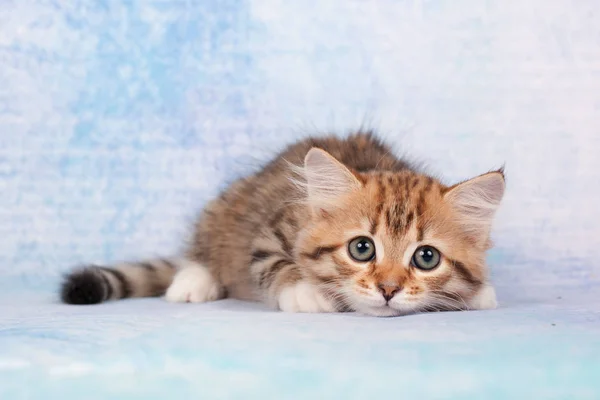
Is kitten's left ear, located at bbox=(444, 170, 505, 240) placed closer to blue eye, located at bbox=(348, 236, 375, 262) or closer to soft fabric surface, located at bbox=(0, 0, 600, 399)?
blue eye, located at bbox=(348, 236, 375, 262)

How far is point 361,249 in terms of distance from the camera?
8.59 ft

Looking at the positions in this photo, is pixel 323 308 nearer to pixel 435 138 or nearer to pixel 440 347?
pixel 440 347

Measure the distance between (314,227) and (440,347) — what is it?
78cm

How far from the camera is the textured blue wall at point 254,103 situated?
12.4 ft

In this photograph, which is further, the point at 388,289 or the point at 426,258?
the point at 426,258

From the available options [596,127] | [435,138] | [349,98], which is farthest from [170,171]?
[596,127]

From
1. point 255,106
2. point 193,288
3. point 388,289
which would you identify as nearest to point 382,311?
point 388,289

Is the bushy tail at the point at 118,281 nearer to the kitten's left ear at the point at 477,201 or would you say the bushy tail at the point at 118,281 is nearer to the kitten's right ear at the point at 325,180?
the kitten's right ear at the point at 325,180

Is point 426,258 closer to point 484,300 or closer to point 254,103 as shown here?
point 484,300

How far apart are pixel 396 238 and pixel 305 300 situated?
35 centimetres

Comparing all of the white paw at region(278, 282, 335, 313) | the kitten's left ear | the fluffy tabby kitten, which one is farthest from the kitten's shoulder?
the white paw at region(278, 282, 335, 313)

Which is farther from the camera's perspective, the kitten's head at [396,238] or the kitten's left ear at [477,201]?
the kitten's left ear at [477,201]

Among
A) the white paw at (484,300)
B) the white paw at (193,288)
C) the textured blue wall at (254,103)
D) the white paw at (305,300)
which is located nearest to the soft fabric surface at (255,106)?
the textured blue wall at (254,103)

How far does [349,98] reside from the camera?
3.84m
